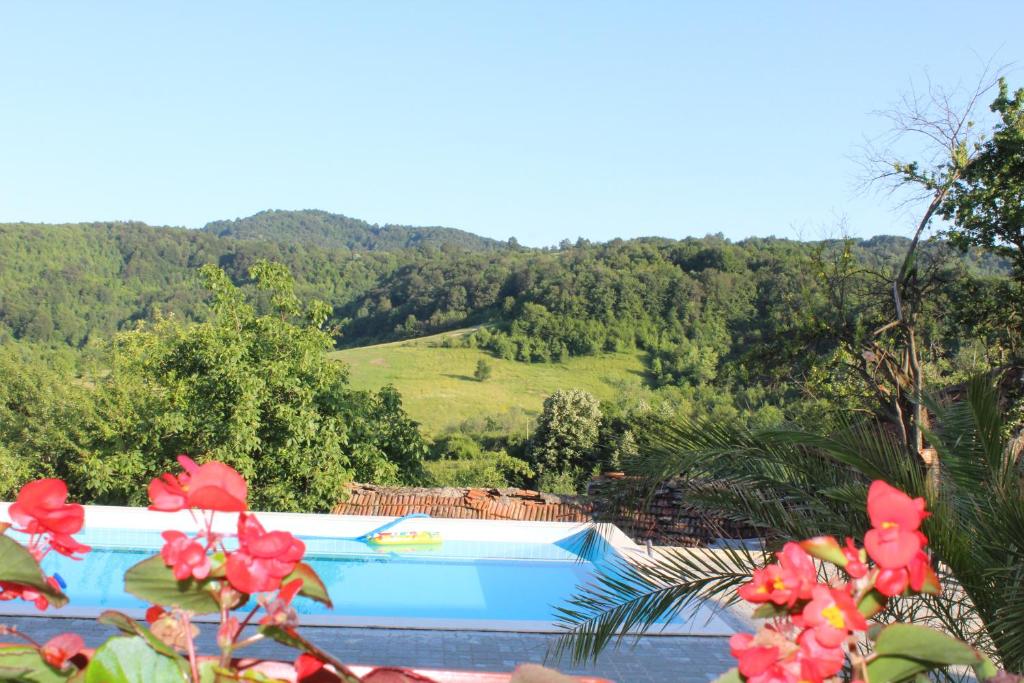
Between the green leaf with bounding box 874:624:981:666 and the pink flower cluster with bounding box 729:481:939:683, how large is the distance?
0.08ft

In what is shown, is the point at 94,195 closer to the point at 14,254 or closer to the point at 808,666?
the point at 14,254

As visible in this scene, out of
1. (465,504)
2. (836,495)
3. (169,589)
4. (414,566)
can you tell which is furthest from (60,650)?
(465,504)

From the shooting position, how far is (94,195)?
1184 inches

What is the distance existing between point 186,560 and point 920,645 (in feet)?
1.79

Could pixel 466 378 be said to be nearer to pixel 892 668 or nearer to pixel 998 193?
pixel 998 193

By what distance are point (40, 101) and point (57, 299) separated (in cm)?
1904

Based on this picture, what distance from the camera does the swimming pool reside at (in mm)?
7504

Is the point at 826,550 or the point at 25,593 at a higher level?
the point at 826,550

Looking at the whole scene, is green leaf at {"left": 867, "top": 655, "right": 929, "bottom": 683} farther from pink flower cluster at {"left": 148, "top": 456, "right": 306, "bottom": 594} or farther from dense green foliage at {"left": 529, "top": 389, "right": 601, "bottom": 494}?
dense green foliage at {"left": 529, "top": 389, "right": 601, "bottom": 494}

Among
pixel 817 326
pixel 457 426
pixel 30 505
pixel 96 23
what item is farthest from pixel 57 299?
pixel 30 505

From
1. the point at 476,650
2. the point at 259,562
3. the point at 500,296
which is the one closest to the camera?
the point at 259,562

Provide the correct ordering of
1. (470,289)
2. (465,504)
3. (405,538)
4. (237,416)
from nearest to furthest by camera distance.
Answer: (405,538)
(465,504)
(237,416)
(470,289)

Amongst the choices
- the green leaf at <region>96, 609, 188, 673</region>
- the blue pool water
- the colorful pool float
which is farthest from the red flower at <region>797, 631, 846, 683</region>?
the colorful pool float

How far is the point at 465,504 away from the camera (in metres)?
9.42
